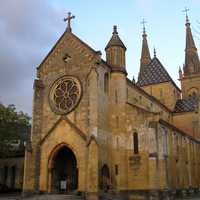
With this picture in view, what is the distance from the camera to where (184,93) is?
66.0 m

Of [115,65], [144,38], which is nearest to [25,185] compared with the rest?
[115,65]

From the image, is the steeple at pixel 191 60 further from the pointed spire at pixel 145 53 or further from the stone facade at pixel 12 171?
the stone facade at pixel 12 171

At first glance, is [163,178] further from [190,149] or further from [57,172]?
[190,149]

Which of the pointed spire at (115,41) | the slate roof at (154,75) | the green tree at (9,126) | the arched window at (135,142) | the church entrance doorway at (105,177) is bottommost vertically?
the church entrance doorway at (105,177)

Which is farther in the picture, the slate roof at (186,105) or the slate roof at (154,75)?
the slate roof at (154,75)

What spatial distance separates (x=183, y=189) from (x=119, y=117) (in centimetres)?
1117

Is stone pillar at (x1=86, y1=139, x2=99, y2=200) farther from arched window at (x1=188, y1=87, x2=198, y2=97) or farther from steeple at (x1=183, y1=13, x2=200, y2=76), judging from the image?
steeple at (x1=183, y1=13, x2=200, y2=76)

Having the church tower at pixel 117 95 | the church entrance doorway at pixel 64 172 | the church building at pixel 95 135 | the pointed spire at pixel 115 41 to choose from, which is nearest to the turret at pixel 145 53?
the church building at pixel 95 135

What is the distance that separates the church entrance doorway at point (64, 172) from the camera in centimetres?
3162

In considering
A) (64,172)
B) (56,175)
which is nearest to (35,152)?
(56,175)

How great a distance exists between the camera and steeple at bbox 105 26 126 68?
3394 cm

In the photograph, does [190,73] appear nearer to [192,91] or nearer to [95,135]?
[192,91]

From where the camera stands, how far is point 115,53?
34.2 meters

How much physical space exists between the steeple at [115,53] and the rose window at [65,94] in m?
4.37
